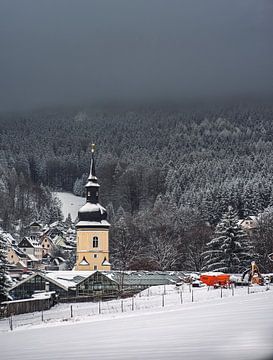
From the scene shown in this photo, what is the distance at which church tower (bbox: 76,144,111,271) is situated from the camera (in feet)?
235

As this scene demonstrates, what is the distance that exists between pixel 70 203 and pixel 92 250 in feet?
344

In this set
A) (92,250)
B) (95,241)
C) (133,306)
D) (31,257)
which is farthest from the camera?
(31,257)

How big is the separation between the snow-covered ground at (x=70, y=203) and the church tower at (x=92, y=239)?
293 ft

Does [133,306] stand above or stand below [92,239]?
below

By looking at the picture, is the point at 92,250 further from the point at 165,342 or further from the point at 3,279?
the point at 165,342

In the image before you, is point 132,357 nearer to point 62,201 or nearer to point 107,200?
point 107,200

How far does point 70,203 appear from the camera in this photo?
176 metres

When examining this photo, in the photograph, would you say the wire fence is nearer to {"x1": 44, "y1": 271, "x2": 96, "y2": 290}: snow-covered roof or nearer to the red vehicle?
the red vehicle

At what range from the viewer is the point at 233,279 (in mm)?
40469

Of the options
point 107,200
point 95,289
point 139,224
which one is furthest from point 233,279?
point 107,200

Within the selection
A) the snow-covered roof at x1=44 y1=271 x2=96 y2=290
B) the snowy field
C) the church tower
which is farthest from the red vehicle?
the church tower

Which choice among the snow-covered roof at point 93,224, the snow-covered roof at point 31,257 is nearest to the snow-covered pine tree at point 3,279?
the snow-covered roof at point 93,224

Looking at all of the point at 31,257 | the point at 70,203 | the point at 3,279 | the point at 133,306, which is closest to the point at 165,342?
the point at 133,306

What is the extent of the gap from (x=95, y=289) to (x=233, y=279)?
59.7 feet
